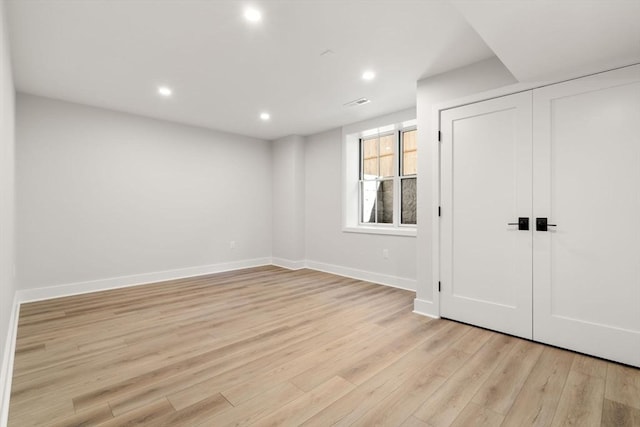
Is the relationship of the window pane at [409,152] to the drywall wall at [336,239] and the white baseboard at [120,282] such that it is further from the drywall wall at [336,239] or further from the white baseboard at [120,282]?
the white baseboard at [120,282]

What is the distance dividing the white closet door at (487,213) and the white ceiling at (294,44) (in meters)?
0.49

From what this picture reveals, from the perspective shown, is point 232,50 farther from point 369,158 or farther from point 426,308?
point 426,308

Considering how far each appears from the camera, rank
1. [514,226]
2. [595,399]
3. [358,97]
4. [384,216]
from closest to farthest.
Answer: [595,399]
[514,226]
[358,97]
[384,216]

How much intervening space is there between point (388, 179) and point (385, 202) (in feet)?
1.26

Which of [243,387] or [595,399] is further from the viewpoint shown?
[243,387]

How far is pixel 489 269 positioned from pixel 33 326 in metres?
4.44

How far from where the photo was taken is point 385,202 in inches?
198

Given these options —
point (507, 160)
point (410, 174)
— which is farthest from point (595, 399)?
point (410, 174)

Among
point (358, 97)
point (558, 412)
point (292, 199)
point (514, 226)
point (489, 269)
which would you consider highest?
point (358, 97)

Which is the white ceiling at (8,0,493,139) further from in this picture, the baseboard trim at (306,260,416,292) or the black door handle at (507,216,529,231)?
the baseboard trim at (306,260,416,292)

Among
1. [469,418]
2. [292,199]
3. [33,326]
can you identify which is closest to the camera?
[469,418]

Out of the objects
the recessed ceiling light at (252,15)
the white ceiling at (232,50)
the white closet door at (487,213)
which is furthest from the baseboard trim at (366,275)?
the recessed ceiling light at (252,15)

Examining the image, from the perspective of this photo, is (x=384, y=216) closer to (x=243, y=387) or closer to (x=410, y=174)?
(x=410, y=174)

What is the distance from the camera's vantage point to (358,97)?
3.92 m
